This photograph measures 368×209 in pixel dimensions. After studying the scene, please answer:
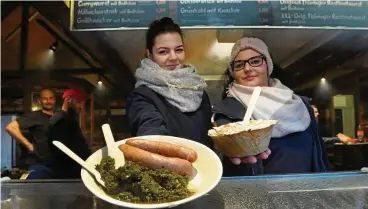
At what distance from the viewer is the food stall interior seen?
7.12 feet

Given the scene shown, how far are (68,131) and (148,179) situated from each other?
1.49m

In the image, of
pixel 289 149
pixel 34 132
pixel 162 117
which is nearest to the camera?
pixel 162 117

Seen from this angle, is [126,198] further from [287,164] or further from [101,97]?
[101,97]

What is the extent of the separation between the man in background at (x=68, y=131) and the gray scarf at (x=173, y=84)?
720mm

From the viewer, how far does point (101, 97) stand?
2541mm

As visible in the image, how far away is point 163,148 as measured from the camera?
2.71 feet

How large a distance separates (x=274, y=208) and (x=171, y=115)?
0.58 m

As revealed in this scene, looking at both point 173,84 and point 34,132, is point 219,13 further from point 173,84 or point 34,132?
point 34,132

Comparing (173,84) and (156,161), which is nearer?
(156,161)

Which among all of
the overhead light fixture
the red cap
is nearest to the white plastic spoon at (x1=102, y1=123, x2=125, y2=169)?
the red cap

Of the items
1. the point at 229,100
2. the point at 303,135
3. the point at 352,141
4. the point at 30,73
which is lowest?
the point at 352,141

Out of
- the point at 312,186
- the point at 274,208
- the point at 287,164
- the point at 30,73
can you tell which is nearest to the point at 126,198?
the point at 274,208

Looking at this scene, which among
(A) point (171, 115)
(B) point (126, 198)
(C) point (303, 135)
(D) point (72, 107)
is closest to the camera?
(B) point (126, 198)

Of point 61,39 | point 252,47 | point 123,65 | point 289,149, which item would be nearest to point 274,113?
point 289,149
